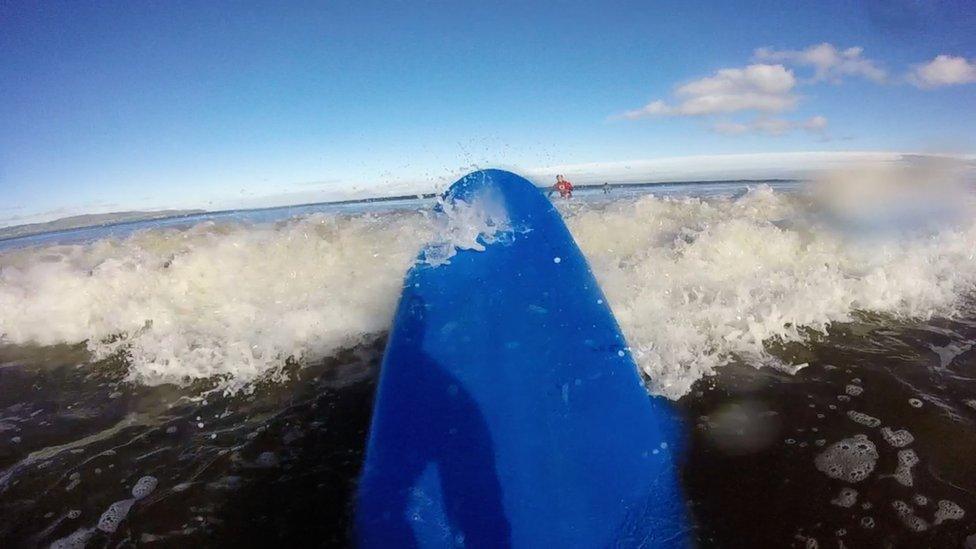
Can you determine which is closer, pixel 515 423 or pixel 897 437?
pixel 515 423

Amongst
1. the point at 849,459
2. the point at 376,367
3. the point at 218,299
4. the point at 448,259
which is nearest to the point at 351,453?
the point at 376,367

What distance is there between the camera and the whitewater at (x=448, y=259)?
16.4ft

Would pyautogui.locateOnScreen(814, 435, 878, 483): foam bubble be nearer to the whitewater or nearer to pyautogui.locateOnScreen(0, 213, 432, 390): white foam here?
the whitewater

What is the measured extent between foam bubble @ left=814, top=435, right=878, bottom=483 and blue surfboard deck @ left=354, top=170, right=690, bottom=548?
3.02 feet

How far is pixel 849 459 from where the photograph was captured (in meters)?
2.96

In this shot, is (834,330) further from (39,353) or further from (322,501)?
(39,353)

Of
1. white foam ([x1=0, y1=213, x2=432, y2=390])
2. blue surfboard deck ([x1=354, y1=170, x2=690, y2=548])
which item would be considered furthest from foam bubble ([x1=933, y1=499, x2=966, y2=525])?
white foam ([x1=0, y1=213, x2=432, y2=390])

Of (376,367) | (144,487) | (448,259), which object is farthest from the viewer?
(376,367)

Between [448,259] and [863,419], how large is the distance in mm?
3543

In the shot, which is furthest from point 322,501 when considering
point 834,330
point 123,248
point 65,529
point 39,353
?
point 123,248

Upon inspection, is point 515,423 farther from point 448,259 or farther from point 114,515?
point 114,515

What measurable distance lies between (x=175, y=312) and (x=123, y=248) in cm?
443

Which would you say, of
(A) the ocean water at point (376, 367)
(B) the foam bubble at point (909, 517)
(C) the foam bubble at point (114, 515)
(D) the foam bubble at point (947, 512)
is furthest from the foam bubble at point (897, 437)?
(C) the foam bubble at point (114, 515)

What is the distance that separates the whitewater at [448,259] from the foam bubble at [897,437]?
114cm
